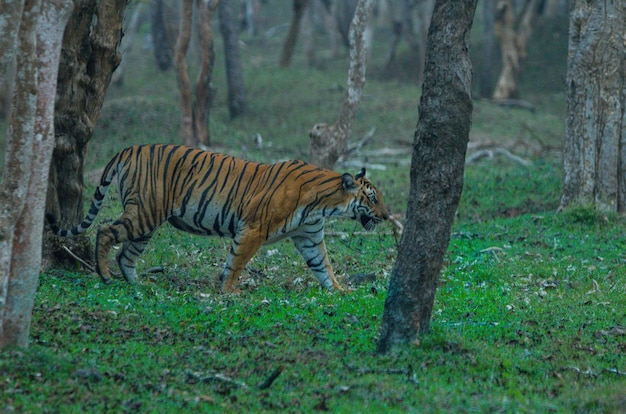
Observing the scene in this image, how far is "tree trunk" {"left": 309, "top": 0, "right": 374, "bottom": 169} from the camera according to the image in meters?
15.0

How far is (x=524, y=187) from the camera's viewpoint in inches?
683

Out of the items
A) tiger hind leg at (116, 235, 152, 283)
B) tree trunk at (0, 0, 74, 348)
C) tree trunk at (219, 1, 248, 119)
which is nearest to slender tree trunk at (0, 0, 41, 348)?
tree trunk at (0, 0, 74, 348)

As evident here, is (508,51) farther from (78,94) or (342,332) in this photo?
(342,332)

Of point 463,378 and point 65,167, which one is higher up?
point 65,167

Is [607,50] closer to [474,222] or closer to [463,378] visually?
[474,222]

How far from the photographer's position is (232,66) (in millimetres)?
26516

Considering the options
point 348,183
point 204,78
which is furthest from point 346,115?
point 204,78

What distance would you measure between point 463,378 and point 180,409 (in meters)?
2.30

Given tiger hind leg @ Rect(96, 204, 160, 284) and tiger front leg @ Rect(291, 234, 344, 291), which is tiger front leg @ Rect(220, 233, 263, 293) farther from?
tiger hind leg @ Rect(96, 204, 160, 284)

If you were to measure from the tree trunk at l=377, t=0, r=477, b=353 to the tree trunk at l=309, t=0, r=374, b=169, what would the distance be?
8.25 m

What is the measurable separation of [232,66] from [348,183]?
1740 cm

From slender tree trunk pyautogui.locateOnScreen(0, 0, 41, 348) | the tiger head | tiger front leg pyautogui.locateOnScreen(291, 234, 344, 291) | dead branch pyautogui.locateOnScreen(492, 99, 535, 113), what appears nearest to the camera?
slender tree trunk pyautogui.locateOnScreen(0, 0, 41, 348)

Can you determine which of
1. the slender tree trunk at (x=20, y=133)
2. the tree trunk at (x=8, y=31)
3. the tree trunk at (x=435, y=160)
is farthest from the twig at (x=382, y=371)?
the tree trunk at (x=8, y=31)

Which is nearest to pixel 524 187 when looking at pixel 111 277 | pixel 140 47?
pixel 111 277
